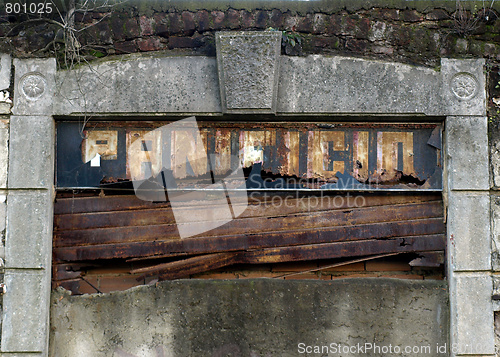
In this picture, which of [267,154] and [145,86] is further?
[267,154]

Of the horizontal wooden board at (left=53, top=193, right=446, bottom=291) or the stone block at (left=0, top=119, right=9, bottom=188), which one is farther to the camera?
the horizontal wooden board at (left=53, top=193, right=446, bottom=291)

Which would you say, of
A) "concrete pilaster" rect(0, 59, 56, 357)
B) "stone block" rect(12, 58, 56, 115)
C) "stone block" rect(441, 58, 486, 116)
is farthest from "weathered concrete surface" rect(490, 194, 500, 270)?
"stone block" rect(12, 58, 56, 115)

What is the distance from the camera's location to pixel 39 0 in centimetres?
362

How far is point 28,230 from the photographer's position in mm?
3553

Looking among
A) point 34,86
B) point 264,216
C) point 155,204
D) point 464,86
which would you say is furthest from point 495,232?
point 34,86

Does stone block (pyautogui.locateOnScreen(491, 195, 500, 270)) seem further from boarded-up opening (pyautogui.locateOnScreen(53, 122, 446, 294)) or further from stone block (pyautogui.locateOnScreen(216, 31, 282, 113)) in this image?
stone block (pyautogui.locateOnScreen(216, 31, 282, 113))

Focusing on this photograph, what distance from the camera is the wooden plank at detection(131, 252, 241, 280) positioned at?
376 cm

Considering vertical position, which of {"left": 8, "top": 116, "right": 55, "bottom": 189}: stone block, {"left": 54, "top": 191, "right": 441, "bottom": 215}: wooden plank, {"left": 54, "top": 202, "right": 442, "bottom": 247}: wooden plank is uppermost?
{"left": 8, "top": 116, "right": 55, "bottom": 189}: stone block

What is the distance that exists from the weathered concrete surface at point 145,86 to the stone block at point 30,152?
311 mm

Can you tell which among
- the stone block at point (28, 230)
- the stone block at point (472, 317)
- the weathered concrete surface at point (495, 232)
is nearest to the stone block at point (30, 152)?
the stone block at point (28, 230)

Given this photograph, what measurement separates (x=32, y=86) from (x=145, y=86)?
951 millimetres

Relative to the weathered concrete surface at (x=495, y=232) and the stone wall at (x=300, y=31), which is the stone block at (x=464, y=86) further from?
the weathered concrete surface at (x=495, y=232)

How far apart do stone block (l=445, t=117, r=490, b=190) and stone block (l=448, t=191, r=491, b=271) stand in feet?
0.33

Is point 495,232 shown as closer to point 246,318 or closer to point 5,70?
point 246,318
